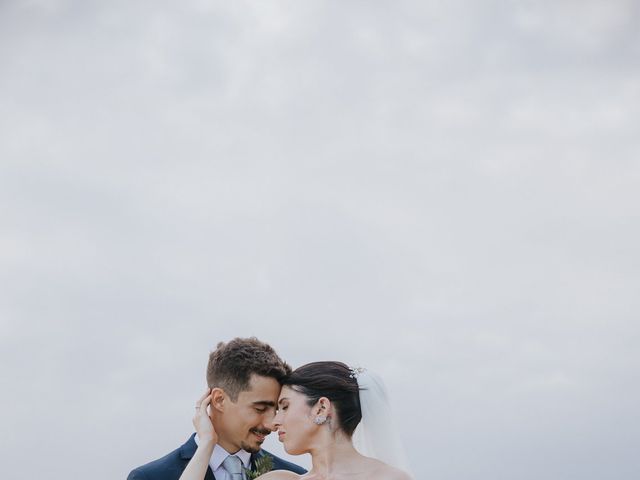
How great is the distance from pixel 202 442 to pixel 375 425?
197cm

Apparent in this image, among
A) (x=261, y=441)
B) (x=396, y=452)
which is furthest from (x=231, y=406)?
(x=396, y=452)

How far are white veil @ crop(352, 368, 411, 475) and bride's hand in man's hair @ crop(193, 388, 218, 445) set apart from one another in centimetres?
165

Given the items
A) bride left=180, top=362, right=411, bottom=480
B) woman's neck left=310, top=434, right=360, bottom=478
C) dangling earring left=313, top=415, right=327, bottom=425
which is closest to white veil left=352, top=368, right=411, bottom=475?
bride left=180, top=362, right=411, bottom=480

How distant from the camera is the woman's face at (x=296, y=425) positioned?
909 centimetres

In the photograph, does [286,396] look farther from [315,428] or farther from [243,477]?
[243,477]

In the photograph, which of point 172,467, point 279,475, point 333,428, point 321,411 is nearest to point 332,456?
point 333,428

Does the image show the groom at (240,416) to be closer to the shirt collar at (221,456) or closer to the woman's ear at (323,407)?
the shirt collar at (221,456)

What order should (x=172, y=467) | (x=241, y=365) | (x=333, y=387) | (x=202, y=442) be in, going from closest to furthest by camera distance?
(x=333, y=387) < (x=202, y=442) < (x=172, y=467) < (x=241, y=365)

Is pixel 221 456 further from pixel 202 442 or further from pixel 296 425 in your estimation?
pixel 296 425

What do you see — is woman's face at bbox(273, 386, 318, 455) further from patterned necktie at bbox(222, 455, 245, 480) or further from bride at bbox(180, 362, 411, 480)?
patterned necktie at bbox(222, 455, 245, 480)

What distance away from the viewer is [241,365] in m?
10.1

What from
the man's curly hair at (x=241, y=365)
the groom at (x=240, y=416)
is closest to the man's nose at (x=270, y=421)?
the groom at (x=240, y=416)

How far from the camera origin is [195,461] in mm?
9562

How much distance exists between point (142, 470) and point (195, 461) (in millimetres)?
661
